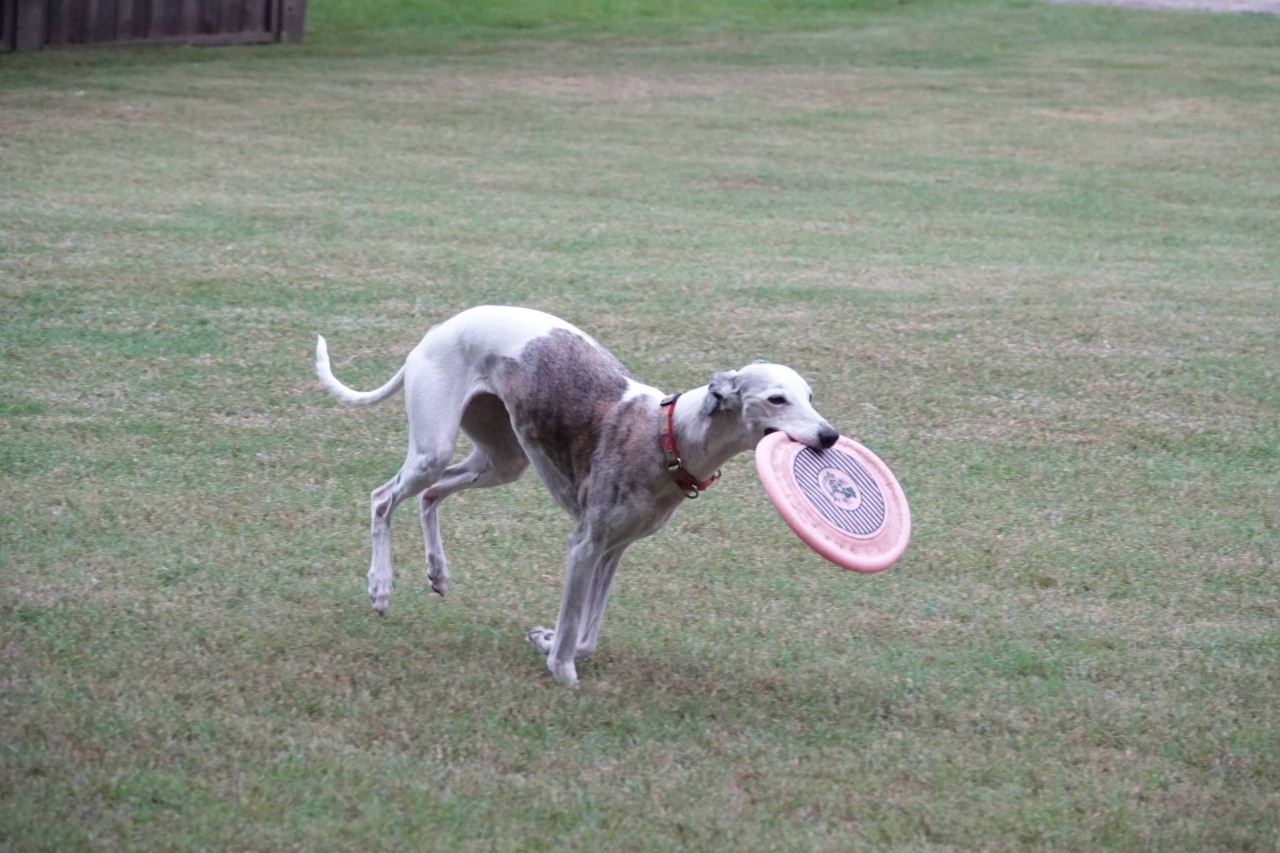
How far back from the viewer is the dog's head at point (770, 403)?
15.2 feet

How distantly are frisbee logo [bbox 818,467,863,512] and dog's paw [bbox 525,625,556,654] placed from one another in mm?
1070

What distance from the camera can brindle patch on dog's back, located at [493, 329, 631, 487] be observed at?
16.8ft

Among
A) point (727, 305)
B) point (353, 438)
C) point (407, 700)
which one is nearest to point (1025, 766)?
point (407, 700)

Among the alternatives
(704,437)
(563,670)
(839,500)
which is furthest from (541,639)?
(839,500)

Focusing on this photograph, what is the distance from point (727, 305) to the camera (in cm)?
1039

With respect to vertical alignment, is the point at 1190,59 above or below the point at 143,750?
above

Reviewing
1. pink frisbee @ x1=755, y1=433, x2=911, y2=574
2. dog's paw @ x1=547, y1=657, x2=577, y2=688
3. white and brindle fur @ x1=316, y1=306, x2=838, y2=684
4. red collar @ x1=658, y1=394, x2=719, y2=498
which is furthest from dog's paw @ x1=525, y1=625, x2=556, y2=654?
pink frisbee @ x1=755, y1=433, x2=911, y2=574

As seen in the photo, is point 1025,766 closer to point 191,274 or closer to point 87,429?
point 87,429

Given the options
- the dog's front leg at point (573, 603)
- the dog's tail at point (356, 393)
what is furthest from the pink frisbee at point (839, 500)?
the dog's tail at point (356, 393)

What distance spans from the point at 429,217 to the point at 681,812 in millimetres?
9222

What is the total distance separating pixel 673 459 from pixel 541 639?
0.87 meters

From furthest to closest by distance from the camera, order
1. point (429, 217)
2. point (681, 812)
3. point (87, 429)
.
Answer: point (429, 217) → point (87, 429) → point (681, 812)

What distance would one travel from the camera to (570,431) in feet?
16.9

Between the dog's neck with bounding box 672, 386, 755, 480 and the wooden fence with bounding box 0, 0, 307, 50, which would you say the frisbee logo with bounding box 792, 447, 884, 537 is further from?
the wooden fence with bounding box 0, 0, 307, 50
